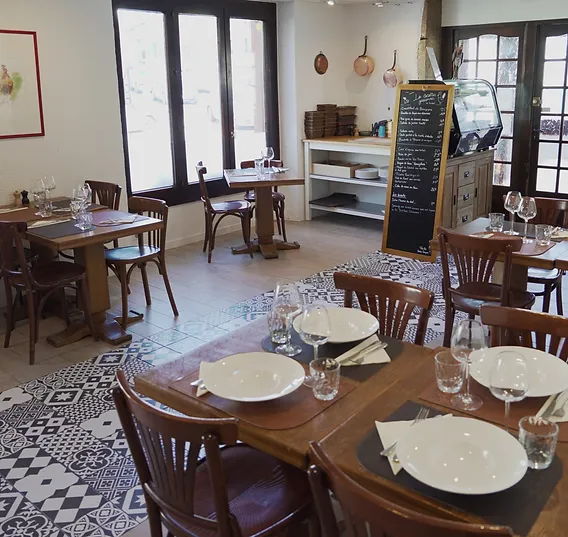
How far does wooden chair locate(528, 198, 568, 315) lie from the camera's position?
3.83 m

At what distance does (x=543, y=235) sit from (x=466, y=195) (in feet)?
8.15

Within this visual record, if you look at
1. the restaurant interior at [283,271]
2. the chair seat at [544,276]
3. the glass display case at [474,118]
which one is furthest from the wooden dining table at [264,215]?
the chair seat at [544,276]

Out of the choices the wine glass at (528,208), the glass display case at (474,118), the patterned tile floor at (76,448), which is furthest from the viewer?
the glass display case at (474,118)

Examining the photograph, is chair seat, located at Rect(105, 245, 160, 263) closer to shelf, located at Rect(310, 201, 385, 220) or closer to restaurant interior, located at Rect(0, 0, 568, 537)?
restaurant interior, located at Rect(0, 0, 568, 537)

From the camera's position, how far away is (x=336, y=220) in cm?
736

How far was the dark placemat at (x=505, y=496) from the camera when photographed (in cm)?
136

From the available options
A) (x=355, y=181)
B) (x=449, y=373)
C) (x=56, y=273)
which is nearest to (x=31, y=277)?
(x=56, y=273)

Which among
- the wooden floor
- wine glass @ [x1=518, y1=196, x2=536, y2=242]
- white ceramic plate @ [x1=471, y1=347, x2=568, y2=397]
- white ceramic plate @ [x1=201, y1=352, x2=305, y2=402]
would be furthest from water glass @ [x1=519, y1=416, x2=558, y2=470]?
the wooden floor

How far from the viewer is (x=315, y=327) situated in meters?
2.16

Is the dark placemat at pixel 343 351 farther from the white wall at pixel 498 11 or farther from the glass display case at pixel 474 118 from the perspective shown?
the white wall at pixel 498 11

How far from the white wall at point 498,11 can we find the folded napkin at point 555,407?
5280mm

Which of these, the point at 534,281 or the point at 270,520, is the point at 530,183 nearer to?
the point at 534,281

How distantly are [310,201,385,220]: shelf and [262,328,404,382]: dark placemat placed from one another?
4.60 metres

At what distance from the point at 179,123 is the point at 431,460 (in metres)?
5.24
